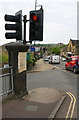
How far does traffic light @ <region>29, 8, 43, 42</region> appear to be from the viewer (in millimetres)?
6500

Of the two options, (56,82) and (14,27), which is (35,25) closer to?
(14,27)

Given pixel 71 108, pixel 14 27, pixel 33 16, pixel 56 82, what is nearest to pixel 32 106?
pixel 71 108

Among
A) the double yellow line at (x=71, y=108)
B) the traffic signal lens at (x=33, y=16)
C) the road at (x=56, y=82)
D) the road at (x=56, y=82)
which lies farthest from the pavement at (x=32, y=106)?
the traffic signal lens at (x=33, y=16)

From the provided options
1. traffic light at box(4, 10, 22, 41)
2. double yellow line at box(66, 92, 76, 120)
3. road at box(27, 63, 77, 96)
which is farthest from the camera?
road at box(27, 63, 77, 96)

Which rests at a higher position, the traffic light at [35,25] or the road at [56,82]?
the traffic light at [35,25]

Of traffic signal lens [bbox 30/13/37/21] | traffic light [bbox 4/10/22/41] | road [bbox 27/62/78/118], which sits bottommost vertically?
road [bbox 27/62/78/118]

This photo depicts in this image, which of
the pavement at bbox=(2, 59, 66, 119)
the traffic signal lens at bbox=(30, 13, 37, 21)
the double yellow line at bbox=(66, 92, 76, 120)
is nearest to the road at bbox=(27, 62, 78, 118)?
the double yellow line at bbox=(66, 92, 76, 120)

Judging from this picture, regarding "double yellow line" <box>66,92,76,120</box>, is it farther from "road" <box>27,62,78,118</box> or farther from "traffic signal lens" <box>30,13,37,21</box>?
"traffic signal lens" <box>30,13,37,21</box>

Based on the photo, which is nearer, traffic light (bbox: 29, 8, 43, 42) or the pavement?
the pavement

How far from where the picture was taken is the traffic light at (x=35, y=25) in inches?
256

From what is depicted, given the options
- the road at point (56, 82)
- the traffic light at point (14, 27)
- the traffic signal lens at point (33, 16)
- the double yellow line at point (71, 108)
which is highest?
the traffic signal lens at point (33, 16)

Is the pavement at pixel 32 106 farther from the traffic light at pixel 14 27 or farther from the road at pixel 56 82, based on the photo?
the traffic light at pixel 14 27

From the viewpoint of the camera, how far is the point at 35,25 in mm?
6523

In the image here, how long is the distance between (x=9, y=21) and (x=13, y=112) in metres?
3.09
